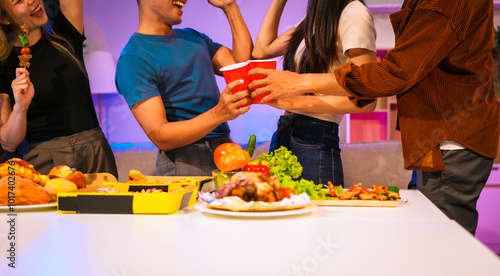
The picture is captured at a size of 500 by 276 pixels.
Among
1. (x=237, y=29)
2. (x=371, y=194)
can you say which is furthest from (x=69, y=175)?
(x=237, y=29)

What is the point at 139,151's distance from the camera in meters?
3.65

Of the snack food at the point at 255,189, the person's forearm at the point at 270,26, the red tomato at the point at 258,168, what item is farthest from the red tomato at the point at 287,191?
the person's forearm at the point at 270,26

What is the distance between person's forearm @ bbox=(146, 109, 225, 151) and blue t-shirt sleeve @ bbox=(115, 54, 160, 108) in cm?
14

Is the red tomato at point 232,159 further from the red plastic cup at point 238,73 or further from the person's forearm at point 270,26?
the person's forearm at point 270,26

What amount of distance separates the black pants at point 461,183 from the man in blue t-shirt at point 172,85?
2.64 feet

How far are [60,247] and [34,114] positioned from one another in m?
1.40

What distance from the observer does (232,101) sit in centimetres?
158

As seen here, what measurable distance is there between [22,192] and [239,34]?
1.17 meters

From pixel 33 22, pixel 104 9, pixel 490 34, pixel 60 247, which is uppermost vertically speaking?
pixel 104 9

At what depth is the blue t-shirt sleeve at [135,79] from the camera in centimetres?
Answer: 184

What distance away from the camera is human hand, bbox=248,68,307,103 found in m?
1.44

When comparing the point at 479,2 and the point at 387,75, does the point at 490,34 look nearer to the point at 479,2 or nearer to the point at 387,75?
the point at 479,2

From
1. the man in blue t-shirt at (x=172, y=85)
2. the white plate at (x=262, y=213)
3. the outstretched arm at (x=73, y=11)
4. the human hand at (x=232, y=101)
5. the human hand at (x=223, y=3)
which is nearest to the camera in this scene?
the white plate at (x=262, y=213)

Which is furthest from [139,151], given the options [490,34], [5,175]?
[490,34]
